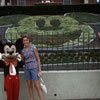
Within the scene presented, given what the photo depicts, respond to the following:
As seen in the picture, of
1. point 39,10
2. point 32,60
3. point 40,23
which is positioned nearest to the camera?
point 32,60

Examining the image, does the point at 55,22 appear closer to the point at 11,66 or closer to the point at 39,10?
the point at 39,10

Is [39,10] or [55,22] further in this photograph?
[39,10]

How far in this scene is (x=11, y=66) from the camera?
16.2 feet

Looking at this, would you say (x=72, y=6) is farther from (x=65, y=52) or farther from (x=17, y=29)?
(x=65, y=52)

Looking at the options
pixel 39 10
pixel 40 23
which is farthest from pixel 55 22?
pixel 39 10

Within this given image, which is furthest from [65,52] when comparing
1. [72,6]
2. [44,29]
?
[72,6]

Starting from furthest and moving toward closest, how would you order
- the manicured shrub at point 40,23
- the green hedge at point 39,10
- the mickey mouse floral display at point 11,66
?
the green hedge at point 39,10 → the manicured shrub at point 40,23 → the mickey mouse floral display at point 11,66

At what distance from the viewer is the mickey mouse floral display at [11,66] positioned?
193 inches

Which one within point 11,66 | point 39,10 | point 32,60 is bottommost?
point 11,66

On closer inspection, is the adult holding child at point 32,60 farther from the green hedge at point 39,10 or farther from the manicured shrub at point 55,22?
the green hedge at point 39,10

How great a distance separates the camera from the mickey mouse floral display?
4.89m

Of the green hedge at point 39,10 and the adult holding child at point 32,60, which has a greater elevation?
the green hedge at point 39,10

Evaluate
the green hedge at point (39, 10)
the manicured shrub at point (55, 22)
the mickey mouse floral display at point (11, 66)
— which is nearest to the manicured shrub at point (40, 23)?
the manicured shrub at point (55, 22)

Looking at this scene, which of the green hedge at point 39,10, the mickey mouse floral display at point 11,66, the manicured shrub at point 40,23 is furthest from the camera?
the green hedge at point 39,10
